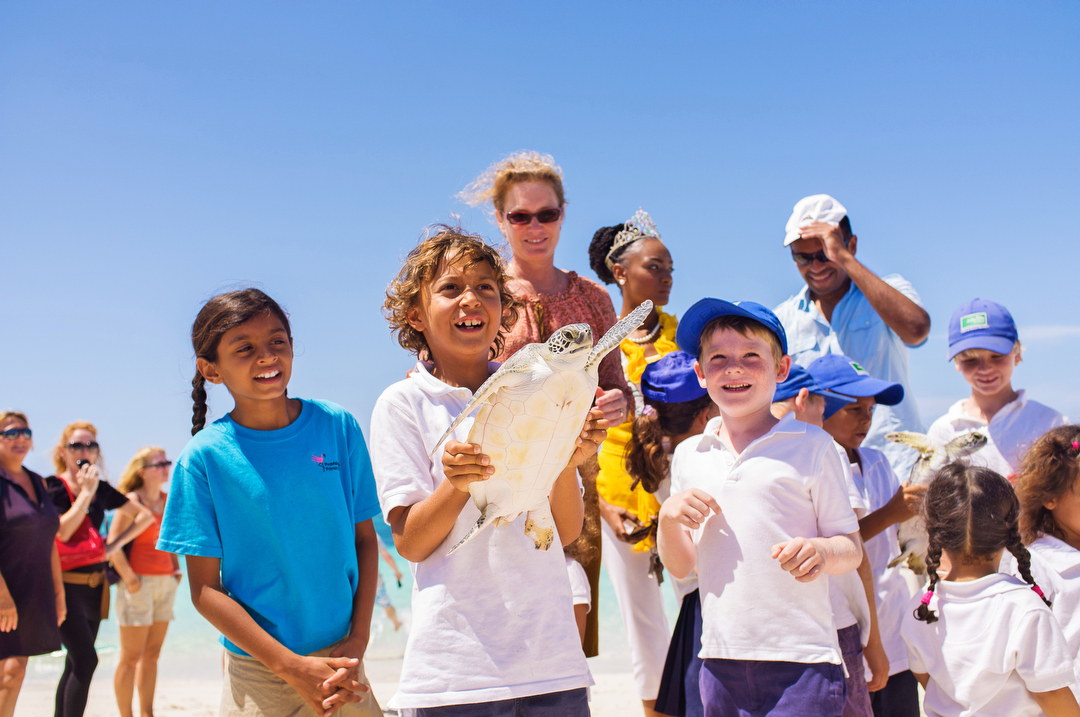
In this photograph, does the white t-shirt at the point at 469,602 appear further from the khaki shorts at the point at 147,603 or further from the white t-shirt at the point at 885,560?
the khaki shorts at the point at 147,603

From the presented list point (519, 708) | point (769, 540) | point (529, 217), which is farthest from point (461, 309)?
point (529, 217)

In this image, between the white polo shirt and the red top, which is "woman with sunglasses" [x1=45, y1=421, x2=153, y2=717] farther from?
the white polo shirt

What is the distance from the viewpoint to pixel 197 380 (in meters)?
2.62

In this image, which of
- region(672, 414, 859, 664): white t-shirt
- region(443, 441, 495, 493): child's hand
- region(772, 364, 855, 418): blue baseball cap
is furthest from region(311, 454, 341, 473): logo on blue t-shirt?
region(772, 364, 855, 418): blue baseball cap


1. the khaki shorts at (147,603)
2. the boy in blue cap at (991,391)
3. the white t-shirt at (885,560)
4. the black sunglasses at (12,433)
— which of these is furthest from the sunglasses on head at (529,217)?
the khaki shorts at (147,603)

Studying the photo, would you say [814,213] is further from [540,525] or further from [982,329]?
[540,525]

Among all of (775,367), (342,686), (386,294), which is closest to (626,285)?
(775,367)

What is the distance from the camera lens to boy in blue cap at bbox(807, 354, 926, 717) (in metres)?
3.24

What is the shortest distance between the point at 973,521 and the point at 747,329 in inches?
40.5

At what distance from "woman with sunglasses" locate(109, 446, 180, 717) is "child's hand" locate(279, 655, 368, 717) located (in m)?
4.59

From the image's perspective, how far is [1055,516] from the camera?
298 centimetres

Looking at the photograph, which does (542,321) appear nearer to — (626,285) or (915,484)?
(626,285)

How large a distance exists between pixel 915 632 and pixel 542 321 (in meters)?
1.89

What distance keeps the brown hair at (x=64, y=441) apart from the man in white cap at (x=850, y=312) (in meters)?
5.65
